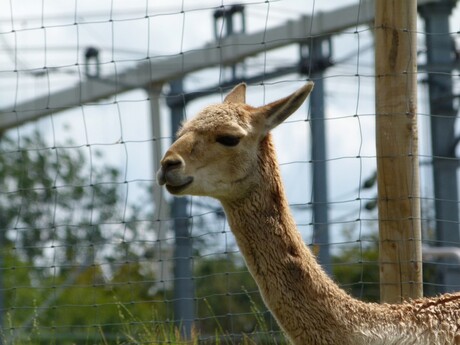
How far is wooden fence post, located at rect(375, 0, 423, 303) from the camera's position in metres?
6.81

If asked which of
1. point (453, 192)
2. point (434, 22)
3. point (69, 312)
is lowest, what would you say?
point (69, 312)

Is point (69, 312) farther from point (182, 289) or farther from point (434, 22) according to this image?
point (434, 22)

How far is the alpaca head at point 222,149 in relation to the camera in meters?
6.17

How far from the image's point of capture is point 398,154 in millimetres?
6816

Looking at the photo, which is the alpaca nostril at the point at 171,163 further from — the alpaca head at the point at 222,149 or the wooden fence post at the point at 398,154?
the wooden fence post at the point at 398,154

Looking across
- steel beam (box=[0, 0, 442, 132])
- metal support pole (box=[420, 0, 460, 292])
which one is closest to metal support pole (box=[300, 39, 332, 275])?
steel beam (box=[0, 0, 442, 132])

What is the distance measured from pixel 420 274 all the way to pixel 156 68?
1356 centimetres

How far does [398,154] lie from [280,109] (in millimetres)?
829

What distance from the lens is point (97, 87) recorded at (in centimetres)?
2083

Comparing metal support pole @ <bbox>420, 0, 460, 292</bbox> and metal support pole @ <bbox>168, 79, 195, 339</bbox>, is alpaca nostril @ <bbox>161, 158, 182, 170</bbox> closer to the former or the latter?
metal support pole @ <bbox>168, 79, 195, 339</bbox>

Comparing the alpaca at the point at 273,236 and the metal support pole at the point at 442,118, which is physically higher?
the metal support pole at the point at 442,118

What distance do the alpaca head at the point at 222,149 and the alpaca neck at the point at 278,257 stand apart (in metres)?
0.08

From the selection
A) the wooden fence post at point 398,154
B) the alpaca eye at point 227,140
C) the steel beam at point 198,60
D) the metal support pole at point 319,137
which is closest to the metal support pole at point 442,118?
the steel beam at point 198,60

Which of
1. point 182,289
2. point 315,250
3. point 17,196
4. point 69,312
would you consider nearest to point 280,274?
point 315,250
